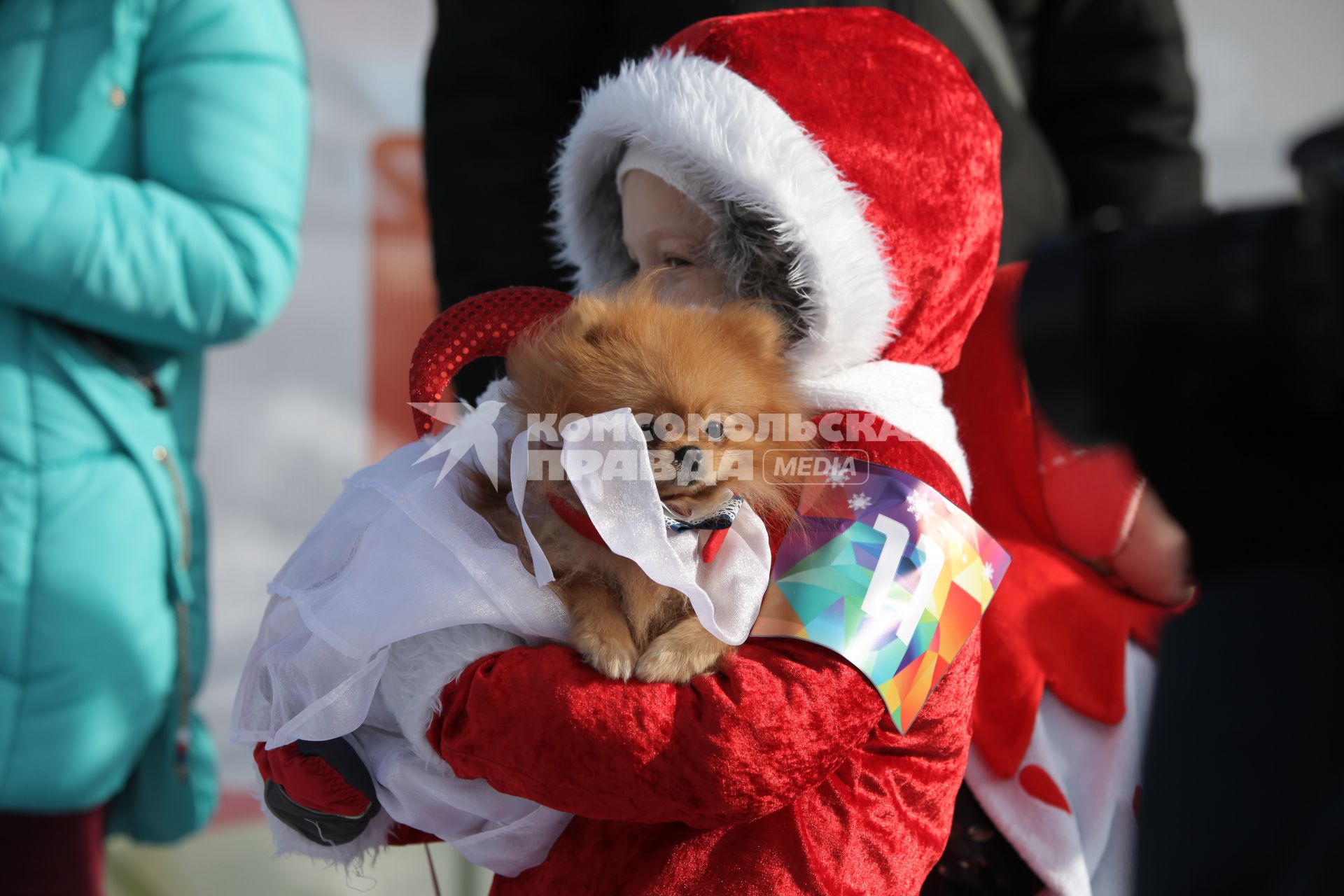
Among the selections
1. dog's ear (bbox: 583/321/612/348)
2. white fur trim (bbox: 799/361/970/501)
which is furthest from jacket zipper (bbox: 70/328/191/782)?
white fur trim (bbox: 799/361/970/501)

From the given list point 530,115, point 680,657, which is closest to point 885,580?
point 680,657

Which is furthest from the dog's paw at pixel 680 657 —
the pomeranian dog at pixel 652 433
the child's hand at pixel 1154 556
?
the child's hand at pixel 1154 556

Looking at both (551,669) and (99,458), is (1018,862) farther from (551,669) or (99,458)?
(99,458)

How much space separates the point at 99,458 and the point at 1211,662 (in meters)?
1.42

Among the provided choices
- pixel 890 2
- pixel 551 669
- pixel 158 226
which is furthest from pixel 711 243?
pixel 158 226

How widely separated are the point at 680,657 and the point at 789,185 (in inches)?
18.6

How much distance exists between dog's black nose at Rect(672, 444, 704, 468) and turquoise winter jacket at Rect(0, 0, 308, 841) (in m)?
0.95

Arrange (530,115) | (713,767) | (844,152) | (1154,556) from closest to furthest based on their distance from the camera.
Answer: (713,767)
(844,152)
(1154,556)
(530,115)

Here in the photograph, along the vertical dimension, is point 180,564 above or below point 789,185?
below

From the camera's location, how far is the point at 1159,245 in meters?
0.56

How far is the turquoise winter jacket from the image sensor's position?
1323 millimetres

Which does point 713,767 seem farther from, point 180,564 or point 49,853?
point 49,853

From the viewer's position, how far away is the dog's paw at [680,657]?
2.62ft

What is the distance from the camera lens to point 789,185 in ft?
3.13
